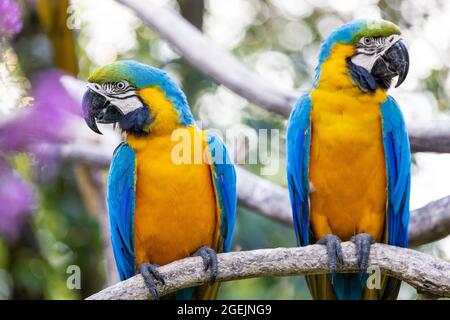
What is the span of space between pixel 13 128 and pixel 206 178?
104cm

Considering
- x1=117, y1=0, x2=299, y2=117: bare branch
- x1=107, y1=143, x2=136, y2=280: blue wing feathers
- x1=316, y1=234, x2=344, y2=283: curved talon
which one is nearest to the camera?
x1=316, y1=234, x2=344, y2=283: curved talon

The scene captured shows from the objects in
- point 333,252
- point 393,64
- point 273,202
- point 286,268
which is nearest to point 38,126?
point 286,268

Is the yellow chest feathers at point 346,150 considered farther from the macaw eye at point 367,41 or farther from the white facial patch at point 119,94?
the white facial patch at point 119,94

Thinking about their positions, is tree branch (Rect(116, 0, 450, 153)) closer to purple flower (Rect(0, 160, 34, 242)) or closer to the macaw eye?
the macaw eye

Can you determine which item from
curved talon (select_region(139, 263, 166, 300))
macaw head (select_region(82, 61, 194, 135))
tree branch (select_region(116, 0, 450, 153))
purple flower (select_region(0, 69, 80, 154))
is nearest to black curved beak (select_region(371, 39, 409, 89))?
tree branch (select_region(116, 0, 450, 153))

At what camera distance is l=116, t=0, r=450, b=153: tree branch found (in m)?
2.02

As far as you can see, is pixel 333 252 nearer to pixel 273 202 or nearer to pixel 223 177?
pixel 223 177

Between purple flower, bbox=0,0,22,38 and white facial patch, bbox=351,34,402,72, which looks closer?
purple flower, bbox=0,0,22,38

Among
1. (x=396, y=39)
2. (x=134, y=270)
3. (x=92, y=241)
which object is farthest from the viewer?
(x=92, y=241)

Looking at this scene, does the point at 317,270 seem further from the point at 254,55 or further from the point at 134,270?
the point at 254,55

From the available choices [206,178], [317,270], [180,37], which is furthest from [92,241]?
[317,270]

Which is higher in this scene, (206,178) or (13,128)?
(206,178)

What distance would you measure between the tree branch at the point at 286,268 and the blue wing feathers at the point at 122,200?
0.48ft
